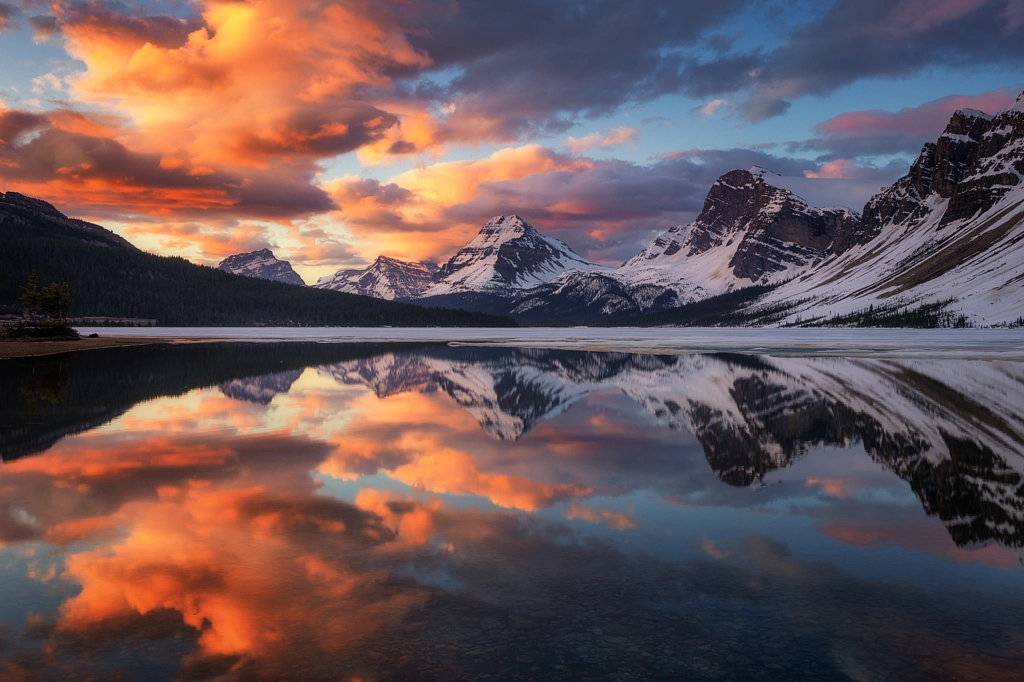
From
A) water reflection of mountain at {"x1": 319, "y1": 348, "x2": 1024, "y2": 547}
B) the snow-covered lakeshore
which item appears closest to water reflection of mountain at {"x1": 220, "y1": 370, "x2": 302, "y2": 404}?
water reflection of mountain at {"x1": 319, "y1": 348, "x2": 1024, "y2": 547}

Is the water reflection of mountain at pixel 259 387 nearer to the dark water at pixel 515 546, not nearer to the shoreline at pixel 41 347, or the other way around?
the dark water at pixel 515 546

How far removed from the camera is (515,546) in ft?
46.3

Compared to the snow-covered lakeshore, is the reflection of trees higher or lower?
lower

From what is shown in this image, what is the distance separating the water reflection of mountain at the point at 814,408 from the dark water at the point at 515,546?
250 mm

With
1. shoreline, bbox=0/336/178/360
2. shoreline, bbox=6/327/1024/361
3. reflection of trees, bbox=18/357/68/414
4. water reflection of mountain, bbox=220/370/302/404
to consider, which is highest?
shoreline, bbox=6/327/1024/361

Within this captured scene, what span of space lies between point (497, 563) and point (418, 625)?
287cm

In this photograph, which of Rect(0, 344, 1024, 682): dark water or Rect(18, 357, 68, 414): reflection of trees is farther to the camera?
Rect(18, 357, 68, 414): reflection of trees

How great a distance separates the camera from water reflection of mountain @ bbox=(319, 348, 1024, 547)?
19234 millimetres

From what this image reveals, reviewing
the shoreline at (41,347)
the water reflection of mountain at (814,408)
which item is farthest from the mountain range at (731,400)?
the shoreline at (41,347)

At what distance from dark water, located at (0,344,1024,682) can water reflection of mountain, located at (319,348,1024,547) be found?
0.82 feet

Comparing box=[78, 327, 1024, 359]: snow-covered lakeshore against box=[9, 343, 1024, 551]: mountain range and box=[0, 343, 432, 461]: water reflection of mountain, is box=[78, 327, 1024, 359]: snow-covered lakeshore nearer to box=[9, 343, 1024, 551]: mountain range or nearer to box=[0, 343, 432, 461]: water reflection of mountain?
box=[9, 343, 1024, 551]: mountain range

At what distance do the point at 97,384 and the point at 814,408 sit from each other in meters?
44.3

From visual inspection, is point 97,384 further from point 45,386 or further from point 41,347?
point 41,347

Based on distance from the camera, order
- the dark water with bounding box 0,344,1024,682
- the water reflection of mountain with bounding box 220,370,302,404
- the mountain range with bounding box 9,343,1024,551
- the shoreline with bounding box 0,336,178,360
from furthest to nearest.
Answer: the shoreline with bounding box 0,336,178,360
the water reflection of mountain with bounding box 220,370,302,404
the mountain range with bounding box 9,343,1024,551
the dark water with bounding box 0,344,1024,682
